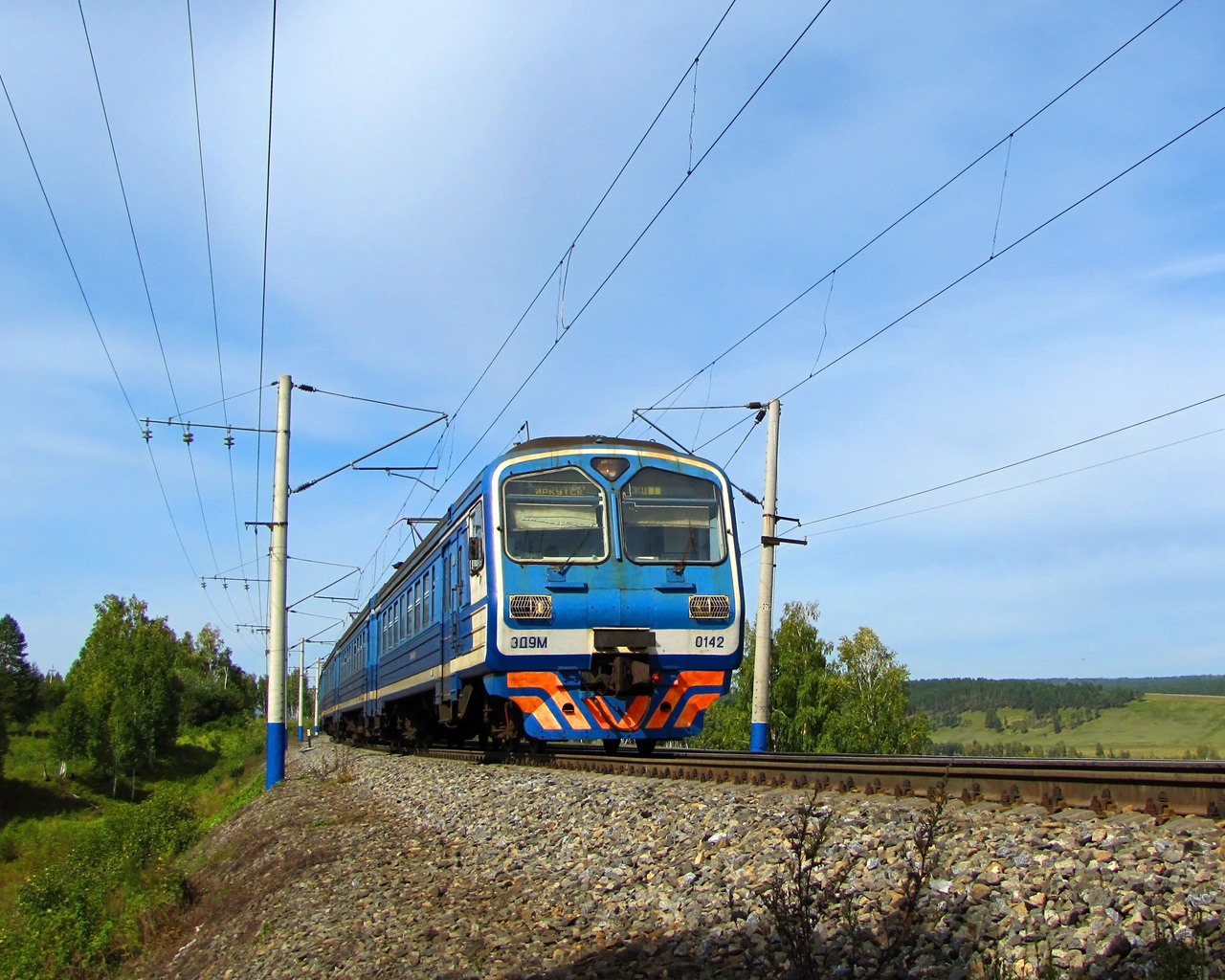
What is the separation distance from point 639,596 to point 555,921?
5.89m

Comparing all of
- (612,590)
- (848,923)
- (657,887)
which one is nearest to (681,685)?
(612,590)

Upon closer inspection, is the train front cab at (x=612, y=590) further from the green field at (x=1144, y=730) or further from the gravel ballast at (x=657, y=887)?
the green field at (x=1144, y=730)

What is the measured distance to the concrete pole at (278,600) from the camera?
17.1 metres

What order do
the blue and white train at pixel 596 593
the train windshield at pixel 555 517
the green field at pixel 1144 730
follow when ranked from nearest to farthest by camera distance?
the blue and white train at pixel 596 593
the train windshield at pixel 555 517
the green field at pixel 1144 730

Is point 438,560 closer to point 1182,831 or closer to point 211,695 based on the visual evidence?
point 1182,831

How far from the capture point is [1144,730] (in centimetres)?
3184

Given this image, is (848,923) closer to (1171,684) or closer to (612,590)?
(612,590)

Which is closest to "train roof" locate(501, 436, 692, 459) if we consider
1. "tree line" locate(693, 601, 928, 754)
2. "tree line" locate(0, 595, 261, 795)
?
"tree line" locate(693, 601, 928, 754)

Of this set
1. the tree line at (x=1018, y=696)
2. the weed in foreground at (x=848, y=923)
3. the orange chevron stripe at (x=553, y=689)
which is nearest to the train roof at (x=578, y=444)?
the orange chevron stripe at (x=553, y=689)

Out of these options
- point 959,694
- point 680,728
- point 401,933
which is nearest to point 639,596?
point 680,728

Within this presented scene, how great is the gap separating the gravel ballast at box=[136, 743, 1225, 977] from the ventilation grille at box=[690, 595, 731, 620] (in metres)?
2.31

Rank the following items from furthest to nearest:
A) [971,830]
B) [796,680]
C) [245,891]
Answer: [796,680] < [245,891] < [971,830]

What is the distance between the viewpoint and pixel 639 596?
37.6 feet

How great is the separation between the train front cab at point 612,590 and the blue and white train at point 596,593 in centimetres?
1
